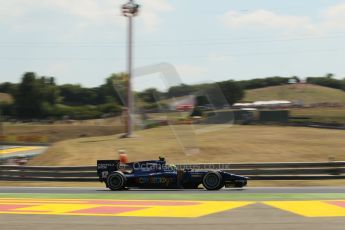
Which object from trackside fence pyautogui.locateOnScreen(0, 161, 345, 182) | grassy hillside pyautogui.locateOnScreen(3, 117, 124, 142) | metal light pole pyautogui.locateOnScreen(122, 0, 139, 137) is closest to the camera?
trackside fence pyautogui.locateOnScreen(0, 161, 345, 182)

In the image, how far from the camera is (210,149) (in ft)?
89.7

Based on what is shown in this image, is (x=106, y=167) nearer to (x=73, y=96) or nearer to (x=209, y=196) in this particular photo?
(x=209, y=196)

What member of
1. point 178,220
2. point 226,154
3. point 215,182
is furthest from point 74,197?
point 226,154

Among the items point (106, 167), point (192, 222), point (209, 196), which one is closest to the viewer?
point (192, 222)

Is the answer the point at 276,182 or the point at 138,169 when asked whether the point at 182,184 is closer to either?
the point at 138,169

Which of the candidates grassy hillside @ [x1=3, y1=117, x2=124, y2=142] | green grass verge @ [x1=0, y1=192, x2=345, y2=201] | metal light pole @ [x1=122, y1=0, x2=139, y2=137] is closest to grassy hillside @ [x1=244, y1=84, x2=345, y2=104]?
grassy hillside @ [x1=3, y1=117, x2=124, y2=142]

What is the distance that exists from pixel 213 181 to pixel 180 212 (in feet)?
15.6

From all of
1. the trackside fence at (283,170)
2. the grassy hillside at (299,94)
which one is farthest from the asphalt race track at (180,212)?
the grassy hillside at (299,94)

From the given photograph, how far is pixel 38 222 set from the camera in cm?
958

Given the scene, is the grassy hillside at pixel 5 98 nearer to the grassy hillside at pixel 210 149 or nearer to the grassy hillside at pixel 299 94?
the grassy hillside at pixel 299 94

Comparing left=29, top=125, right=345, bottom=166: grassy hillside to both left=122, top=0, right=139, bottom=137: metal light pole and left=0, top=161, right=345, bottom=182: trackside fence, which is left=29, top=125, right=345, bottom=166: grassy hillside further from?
left=0, top=161, right=345, bottom=182: trackside fence

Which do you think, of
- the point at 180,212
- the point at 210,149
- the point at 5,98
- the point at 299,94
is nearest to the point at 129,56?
the point at 210,149

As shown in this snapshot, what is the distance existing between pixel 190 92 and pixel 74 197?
53.8 feet

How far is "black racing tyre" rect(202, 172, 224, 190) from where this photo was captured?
15141 millimetres
